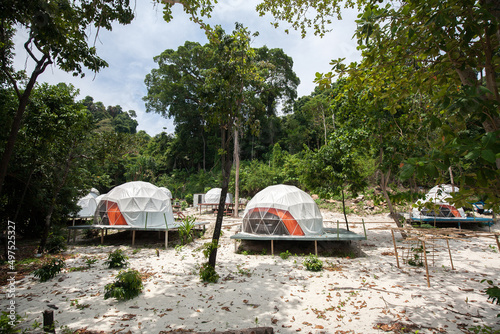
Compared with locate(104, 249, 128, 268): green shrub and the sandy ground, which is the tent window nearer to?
the sandy ground

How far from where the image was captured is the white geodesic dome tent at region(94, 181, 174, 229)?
39.9 feet

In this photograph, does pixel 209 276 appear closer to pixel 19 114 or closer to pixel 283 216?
pixel 283 216

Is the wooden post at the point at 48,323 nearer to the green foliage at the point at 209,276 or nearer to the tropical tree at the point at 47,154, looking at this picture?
the green foliage at the point at 209,276

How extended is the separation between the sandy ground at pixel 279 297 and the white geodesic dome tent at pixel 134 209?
3.32m

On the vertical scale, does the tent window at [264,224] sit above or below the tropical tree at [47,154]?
below

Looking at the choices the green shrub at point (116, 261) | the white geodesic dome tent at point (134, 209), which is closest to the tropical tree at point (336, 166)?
the white geodesic dome tent at point (134, 209)

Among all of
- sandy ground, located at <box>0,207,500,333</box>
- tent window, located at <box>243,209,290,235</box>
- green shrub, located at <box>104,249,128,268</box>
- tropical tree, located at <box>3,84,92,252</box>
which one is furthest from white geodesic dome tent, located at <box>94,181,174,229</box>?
tent window, located at <box>243,209,290,235</box>

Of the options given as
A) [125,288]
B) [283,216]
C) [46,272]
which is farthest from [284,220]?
[46,272]

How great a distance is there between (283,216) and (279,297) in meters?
4.93

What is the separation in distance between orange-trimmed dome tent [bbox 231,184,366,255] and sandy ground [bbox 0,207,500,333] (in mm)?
1079

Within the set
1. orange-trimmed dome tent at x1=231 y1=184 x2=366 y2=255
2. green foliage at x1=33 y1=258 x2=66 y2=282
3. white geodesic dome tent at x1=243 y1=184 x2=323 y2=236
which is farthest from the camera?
white geodesic dome tent at x1=243 y1=184 x2=323 y2=236

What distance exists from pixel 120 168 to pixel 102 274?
34412 millimetres

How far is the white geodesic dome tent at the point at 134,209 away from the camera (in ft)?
39.9

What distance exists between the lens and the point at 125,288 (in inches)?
215
